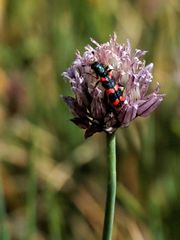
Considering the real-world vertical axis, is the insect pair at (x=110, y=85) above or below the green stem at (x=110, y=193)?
above

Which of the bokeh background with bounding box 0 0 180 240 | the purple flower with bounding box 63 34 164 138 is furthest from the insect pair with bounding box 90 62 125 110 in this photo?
the bokeh background with bounding box 0 0 180 240

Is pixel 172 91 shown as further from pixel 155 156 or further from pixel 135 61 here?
pixel 135 61

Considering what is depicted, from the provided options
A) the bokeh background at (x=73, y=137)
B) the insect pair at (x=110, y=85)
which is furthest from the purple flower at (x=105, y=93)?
the bokeh background at (x=73, y=137)

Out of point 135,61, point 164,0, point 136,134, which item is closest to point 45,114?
point 136,134

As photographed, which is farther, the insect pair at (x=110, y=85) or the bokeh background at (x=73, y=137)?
the bokeh background at (x=73, y=137)

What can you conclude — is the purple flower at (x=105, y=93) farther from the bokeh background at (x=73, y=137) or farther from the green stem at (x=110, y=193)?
the bokeh background at (x=73, y=137)

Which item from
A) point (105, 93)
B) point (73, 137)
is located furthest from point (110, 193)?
point (73, 137)

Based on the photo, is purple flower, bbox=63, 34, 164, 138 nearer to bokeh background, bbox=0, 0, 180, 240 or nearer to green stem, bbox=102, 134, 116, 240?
green stem, bbox=102, 134, 116, 240
